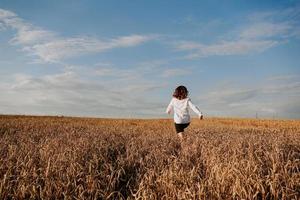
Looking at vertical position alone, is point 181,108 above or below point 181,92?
below

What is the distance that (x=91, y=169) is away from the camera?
6.34 meters

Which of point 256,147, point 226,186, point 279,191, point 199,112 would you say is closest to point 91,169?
point 226,186

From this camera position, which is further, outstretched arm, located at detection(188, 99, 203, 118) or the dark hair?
the dark hair

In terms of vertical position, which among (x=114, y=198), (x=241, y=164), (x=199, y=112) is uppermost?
(x=199, y=112)

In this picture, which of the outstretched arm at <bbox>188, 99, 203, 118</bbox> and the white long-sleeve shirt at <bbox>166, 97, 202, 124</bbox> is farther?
the white long-sleeve shirt at <bbox>166, 97, 202, 124</bbox>

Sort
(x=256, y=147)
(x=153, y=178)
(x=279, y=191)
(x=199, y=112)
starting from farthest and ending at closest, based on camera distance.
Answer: (x=199, y=112) < (x=256, y=147) < (x=153, y=178) < (x=279, y=191)

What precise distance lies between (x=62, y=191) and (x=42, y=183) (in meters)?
0.44

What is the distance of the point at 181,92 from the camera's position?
1319cm

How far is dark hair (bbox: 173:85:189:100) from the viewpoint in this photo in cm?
1317

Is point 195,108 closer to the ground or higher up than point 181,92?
closer to the ground

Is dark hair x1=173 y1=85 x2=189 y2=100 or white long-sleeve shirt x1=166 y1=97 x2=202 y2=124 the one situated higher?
dark hair x1=173 y1=85 x2=189 y2=100

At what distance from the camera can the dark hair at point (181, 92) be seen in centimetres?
1317

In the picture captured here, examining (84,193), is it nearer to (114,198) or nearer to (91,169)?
(114,198)

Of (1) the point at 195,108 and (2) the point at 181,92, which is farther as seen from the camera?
(2) the point at 181,92
